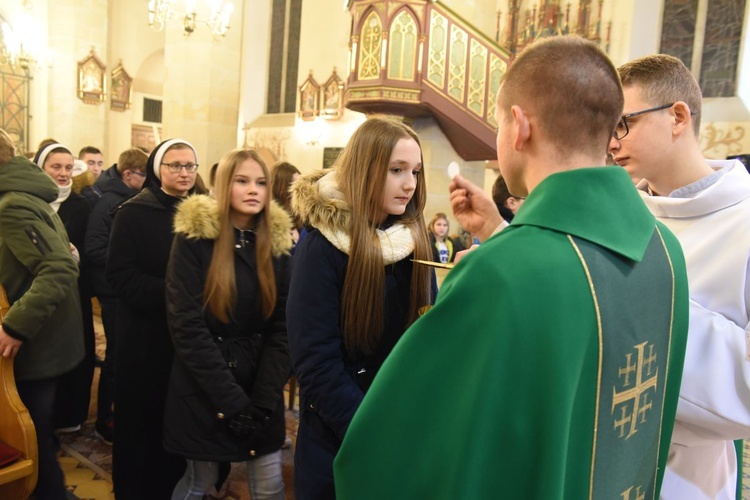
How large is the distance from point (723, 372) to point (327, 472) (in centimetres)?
116

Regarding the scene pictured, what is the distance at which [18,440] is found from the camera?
2307 mm

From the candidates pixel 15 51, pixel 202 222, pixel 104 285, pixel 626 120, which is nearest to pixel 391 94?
pixel 104 285

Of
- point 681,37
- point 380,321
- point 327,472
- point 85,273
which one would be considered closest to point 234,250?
point 380,321

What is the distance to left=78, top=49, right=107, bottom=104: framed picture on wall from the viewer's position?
14469 millimetres

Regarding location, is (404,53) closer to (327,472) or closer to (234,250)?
(234,250)

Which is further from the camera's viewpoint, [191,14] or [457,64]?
[191,14]

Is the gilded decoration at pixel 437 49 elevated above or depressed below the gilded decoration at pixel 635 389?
above

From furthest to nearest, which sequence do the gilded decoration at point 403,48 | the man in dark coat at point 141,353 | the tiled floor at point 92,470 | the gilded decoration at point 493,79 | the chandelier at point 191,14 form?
the chandelier at point 191,14 < the gilded decoration at point 493,79 < the gilded decoration at point 403,48 < the tiled floor at point 92,470 < the man in dark coat at point 141,353

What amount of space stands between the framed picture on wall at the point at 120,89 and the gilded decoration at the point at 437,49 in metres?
11.3

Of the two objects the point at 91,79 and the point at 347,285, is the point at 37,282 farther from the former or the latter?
the point at 91,79

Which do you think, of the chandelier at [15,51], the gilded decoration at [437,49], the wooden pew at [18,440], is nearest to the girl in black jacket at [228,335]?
the wooden pew at [18,440]

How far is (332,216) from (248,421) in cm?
99

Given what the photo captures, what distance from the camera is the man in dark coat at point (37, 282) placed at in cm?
259

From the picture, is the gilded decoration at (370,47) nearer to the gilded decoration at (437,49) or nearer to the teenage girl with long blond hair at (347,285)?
the gilded decoration at (437,49)
